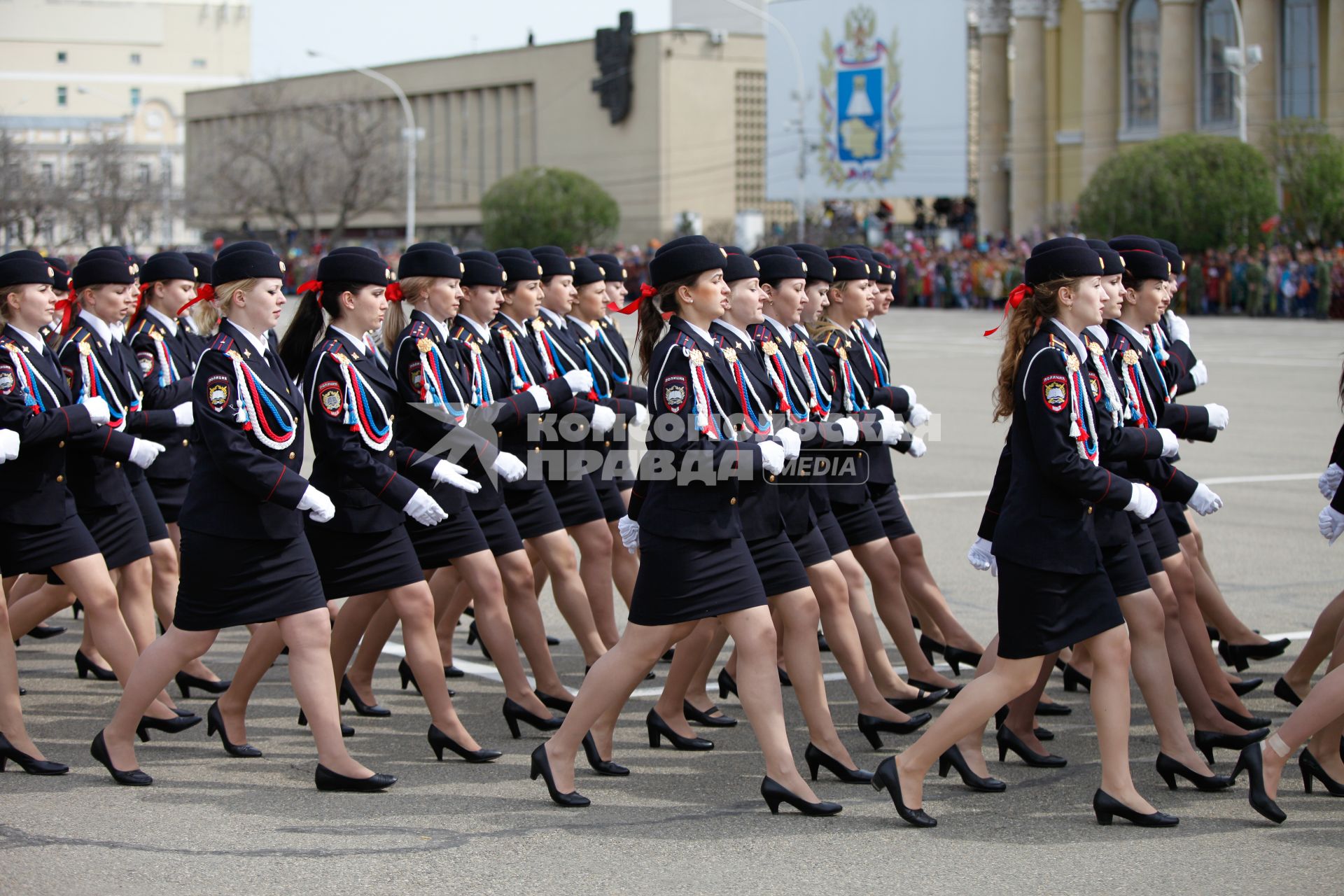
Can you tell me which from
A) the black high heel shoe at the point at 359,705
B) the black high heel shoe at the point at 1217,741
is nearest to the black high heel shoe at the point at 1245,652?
the black high heel shoe at the point at 1217,741

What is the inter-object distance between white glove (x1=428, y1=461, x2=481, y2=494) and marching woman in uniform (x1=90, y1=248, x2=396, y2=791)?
21.9 inches

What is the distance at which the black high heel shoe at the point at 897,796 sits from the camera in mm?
5656

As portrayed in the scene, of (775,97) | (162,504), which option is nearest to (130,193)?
(775,97)

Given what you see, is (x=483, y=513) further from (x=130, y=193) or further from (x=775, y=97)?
(x=775, y=97)

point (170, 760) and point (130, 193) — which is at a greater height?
point (130, 193)

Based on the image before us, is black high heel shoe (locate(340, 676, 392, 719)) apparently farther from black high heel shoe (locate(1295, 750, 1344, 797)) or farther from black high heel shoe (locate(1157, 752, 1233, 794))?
black high heel shoe (locate(1295, 750, 1344, 797))

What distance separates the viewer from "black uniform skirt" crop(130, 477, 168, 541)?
777 centimetres

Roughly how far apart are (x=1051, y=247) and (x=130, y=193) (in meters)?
53.9

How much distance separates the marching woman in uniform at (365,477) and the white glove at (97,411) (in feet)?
3.24

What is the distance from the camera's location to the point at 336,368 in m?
6.34

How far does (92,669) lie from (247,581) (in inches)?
104

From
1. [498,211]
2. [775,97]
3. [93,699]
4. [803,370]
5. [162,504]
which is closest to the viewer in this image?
[803,370]

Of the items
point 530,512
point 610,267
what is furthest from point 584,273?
point 530,512

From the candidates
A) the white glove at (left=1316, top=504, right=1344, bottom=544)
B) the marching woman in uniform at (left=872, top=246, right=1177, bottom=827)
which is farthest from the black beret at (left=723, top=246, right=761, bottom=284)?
the white glove at (left=1316, top=504, right=1344, bottom=544)
